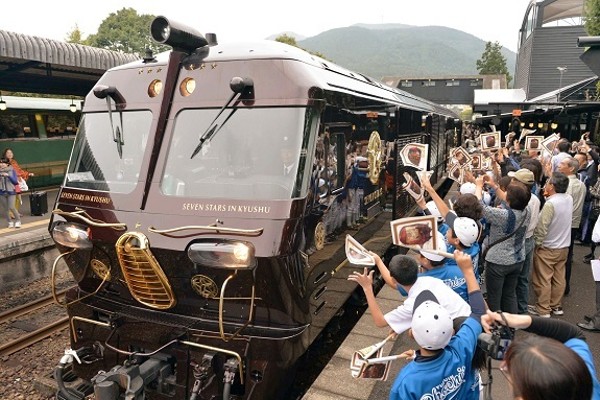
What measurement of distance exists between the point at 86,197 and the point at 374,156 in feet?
9.83

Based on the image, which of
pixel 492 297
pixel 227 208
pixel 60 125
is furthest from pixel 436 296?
pixel 60 125

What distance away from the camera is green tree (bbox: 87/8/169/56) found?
5656 cm

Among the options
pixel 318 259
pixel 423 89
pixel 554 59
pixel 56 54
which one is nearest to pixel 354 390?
pixel 318 259

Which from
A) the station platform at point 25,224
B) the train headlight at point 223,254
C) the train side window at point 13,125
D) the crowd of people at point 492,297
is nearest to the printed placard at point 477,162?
the crowd of people at point 492,297

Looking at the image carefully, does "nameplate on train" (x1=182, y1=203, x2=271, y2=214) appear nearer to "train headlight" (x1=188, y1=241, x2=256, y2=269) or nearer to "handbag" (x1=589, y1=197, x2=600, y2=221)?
"train headlight" (x1=188, y1=241, x2=256, y2=269)

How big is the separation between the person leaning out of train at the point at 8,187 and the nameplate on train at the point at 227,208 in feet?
25.7

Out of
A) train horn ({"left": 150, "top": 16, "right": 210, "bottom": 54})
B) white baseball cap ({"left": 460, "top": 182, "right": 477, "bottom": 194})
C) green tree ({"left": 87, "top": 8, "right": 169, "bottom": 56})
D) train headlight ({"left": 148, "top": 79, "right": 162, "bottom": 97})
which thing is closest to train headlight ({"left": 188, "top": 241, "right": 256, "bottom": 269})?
train headlight ({"left": 148, "top": 79, "right": 162, "bottom": 97})

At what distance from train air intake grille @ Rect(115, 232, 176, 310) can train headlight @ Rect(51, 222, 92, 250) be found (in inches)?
17.8

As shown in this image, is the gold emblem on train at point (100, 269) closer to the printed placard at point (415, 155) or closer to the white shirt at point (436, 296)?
the white shirt at point (436, 296)

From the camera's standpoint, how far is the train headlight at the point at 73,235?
3.58 m

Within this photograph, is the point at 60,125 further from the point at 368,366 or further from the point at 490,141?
the point at 368,366

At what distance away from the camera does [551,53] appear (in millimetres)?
37188

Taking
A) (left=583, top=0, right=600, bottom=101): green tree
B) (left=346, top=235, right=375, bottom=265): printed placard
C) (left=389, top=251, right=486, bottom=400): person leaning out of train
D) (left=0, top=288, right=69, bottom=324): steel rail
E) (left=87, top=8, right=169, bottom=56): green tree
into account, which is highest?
(left=87, top=8, right=169, bottom=56): green tree

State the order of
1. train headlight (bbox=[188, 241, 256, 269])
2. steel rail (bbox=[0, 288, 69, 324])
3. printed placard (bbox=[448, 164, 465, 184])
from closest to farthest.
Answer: train headlight (bbox=[188, 241, 256, 269]) < printed placard (bbox=[448, 164, 465, 184]) < steel rail (bbox=[0, 288, 69, 324])
